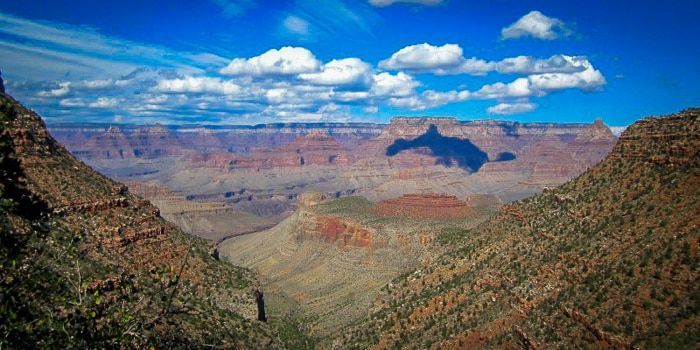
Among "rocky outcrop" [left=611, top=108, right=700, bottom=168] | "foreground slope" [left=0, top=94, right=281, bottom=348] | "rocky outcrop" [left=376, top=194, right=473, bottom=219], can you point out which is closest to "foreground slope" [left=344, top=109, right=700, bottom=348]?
"rocky outcrop" [left=611, top=108, right=700, bottom=168]

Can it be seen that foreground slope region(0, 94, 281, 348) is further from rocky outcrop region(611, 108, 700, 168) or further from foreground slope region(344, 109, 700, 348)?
rocky outcrop region(611, 108, 700, 168)

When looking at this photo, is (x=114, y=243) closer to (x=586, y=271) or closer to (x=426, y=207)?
(x=586, y=271)

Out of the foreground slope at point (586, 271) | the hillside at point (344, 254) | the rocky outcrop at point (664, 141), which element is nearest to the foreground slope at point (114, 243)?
the foreground slope at point (586, 271)

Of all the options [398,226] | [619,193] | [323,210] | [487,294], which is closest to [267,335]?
[487,294]

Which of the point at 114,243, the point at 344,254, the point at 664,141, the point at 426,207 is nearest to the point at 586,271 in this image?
the point at 664,141

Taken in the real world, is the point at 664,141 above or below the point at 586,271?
above

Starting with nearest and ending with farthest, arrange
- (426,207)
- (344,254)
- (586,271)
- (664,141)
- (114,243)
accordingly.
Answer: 1. (586,271)
2. (664,141)
3. (114,243)
4. (344,254)
5. (426,207)

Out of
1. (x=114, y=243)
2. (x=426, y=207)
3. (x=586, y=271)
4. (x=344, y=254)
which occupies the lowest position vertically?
(x=344, y=254)

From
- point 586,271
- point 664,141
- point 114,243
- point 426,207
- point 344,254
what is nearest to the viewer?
point 586,271
